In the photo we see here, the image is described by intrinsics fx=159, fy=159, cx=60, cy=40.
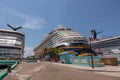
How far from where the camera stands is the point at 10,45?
85.0 metres

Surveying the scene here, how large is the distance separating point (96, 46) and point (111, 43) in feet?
47.8

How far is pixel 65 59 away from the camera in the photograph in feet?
155

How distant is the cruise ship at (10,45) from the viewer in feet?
268

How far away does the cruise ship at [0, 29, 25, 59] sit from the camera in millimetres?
81544

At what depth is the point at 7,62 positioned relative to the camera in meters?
53.5

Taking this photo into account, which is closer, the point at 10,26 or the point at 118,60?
the point at 118,60

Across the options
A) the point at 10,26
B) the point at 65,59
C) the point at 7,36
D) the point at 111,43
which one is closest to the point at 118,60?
the point at 65,59

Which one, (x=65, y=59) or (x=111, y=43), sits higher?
(x=111, y=43)

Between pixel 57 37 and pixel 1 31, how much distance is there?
33.6m

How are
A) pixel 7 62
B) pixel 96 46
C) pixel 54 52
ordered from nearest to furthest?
pixel 7 62 → pixel 54 52 → pixel 96 46

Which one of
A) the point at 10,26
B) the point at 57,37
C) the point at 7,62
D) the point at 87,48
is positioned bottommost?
the point at 7,62

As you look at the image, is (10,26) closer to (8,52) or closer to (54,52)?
(8,52)

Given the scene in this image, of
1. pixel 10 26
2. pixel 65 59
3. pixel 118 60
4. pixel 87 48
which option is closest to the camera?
pixel 118 60

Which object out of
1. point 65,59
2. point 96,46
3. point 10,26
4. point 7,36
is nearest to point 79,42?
point 96,46
